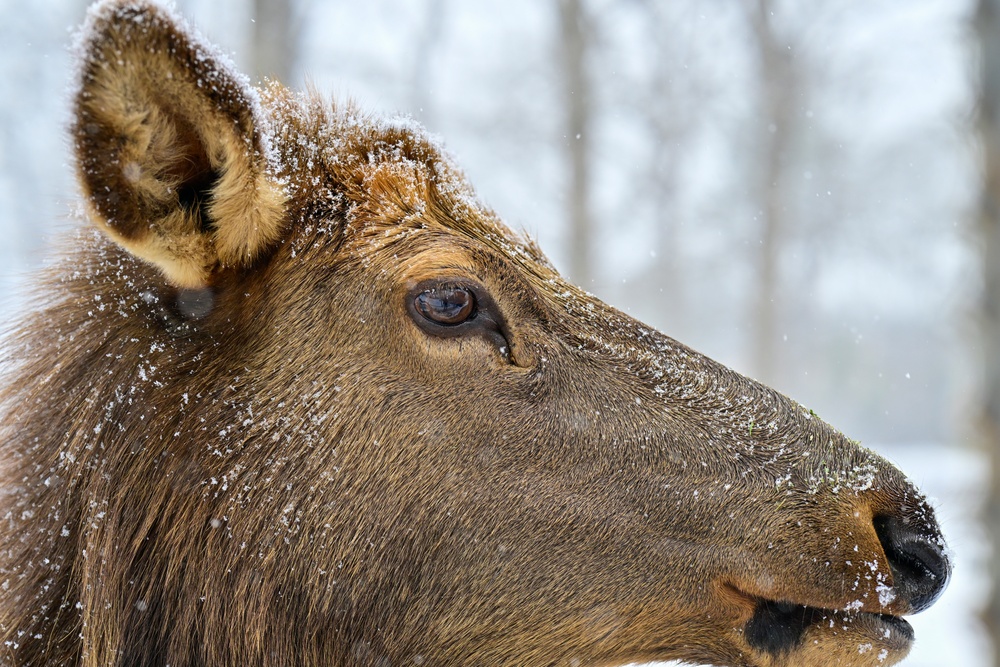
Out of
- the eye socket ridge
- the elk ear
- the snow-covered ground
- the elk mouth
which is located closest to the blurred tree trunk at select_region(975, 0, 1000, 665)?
the snow-covered ground

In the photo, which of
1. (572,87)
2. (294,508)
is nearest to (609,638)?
(294,508)

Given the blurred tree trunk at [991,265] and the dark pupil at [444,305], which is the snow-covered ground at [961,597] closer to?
the blurred tree trunk at [991,265]

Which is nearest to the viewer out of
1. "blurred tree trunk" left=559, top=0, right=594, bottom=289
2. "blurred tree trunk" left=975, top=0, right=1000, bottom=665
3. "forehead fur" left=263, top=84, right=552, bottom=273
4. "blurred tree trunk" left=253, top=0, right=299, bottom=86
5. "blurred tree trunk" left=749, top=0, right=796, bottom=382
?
"forehead fur" left=263, top=84, right=552, bottom=273

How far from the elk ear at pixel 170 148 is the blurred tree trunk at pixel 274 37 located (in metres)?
6.44

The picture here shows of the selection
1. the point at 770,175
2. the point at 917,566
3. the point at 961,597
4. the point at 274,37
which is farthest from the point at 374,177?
the point at 770,175

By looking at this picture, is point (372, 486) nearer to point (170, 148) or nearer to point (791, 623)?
point (170, 148)

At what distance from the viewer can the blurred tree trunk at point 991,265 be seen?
5434mm

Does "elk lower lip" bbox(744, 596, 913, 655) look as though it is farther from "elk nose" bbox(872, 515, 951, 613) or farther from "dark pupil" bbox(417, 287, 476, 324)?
"dark pupil" bbox(417, 287, 476, 324)

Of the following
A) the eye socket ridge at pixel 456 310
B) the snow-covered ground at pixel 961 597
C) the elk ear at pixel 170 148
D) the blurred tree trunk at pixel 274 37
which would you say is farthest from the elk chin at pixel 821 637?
the blurred tree trunk at pixel 274 37

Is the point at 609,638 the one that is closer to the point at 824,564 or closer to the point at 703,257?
the point at 824,564

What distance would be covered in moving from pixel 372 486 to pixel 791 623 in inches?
46.2

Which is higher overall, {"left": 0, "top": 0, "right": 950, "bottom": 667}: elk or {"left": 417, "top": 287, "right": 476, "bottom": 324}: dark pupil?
{"left": 417, "top": 287, "right": 476, "bottom": 324}: dark pupil

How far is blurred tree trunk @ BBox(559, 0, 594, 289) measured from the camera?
41.8 feet

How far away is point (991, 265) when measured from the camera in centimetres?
550
